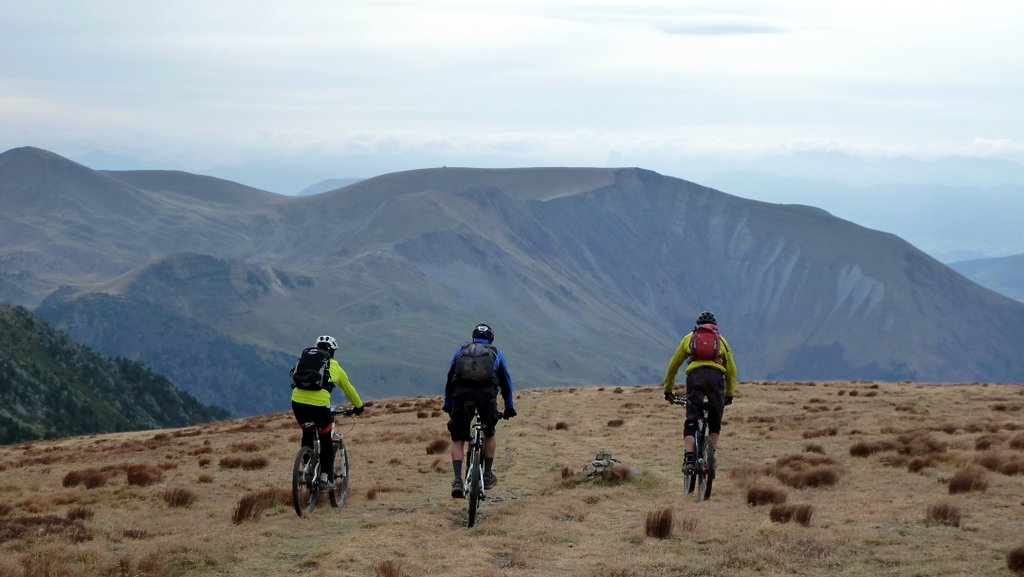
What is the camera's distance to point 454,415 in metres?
18.3

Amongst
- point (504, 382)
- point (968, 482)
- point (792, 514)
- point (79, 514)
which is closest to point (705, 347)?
point (792, 514)

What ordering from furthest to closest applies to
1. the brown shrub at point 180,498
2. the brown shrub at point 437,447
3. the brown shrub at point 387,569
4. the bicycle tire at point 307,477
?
the brown shrub at point 437,447
the brown shrub at point 180,498
the bicycle tire at point 307,477
the brown shrub at point 387,569

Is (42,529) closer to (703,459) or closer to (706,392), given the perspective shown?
(703,459)

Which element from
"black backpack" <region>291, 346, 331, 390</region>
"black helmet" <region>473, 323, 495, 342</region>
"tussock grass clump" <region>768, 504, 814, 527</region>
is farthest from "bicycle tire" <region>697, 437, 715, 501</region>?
"black backpack" <region>291, 346, 331, 390</region>

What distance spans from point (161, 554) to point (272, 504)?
4.69 m

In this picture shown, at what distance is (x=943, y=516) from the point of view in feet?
55.0

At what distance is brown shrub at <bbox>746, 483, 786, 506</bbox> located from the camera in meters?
19.5

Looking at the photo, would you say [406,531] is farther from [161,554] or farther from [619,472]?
[619,472]

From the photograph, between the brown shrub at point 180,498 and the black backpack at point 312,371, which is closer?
the black backpack at point 312,371

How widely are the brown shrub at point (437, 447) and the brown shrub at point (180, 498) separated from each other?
358 inches

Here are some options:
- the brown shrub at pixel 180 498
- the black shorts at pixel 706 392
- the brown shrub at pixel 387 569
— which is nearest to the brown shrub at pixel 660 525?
the black shorts at pixel 706 392

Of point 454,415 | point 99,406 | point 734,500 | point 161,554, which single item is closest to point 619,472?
point 734,500

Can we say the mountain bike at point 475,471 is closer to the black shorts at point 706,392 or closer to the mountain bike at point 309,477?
the mountain bike at point 309,477

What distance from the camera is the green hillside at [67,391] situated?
152m
